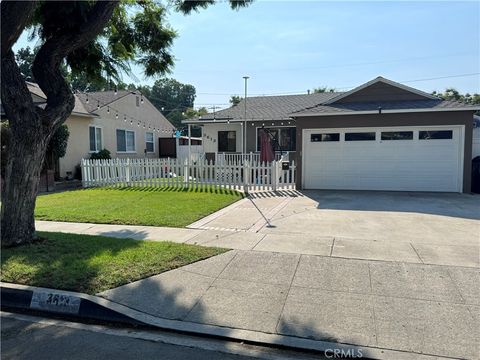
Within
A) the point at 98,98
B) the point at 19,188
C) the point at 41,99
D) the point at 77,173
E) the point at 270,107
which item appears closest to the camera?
the point at 19,188

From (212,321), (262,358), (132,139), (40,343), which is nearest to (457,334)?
(262,358)

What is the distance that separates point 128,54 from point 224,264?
7.23 meters

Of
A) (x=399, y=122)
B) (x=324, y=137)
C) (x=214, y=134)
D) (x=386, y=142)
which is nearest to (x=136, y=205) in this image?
(x=324, y=137)

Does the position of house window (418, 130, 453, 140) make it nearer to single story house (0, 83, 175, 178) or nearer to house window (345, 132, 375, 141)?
house window (345, 132, 375, 141)

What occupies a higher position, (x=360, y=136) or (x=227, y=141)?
(x=227, y=141)

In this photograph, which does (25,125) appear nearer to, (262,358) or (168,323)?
(168,323)

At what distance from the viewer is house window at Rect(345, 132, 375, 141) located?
13711 mm

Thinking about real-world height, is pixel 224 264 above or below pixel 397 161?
below

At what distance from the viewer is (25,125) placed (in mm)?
6094

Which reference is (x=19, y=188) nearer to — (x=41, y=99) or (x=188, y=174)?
(x=188, y=174)

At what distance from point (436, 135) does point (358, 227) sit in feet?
24.3

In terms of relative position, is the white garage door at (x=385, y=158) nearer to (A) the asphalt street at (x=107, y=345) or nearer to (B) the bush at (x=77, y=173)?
(B) the bush at (x=77, y=173)

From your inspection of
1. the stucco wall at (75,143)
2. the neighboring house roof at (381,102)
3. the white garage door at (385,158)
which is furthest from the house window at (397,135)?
the stucco wall at (75,143)

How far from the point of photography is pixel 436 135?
518 inches
